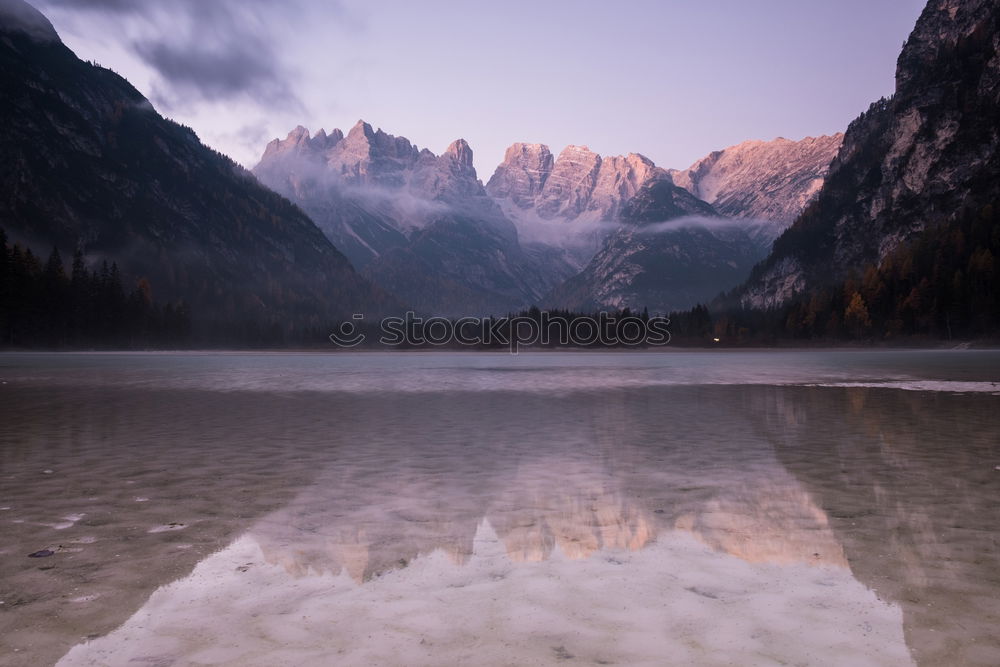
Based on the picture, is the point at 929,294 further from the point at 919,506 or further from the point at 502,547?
the point at 502,547

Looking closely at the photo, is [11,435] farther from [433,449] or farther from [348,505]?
[348,505]

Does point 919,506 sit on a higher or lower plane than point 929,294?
lower

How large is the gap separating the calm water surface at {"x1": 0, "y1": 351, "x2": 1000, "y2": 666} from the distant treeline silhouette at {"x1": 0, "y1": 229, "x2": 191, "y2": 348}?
154 m

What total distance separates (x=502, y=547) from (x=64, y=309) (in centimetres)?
19141

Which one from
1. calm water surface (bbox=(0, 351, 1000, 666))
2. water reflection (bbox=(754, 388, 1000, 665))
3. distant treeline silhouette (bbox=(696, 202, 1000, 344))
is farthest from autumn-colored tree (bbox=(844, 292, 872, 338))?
calm water surface (bbox=(0, 351, 1000, 666))

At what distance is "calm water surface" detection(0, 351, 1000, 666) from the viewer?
287 inches

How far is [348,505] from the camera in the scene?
1400cm

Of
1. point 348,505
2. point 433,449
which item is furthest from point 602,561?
point 433,449

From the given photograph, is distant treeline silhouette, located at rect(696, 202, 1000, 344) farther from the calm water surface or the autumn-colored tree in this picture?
the calm water surface

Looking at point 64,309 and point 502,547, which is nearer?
point 502,547

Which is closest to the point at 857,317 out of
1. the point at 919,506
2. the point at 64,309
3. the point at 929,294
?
the point at 929,294

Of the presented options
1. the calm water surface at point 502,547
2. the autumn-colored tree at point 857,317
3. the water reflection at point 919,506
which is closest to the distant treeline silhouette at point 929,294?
the autumn-colored tree at point 857,317

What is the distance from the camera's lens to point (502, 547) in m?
11.0

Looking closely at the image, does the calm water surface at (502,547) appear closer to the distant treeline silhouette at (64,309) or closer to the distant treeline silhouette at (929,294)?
the distant treeline silhouette at (64,309)
